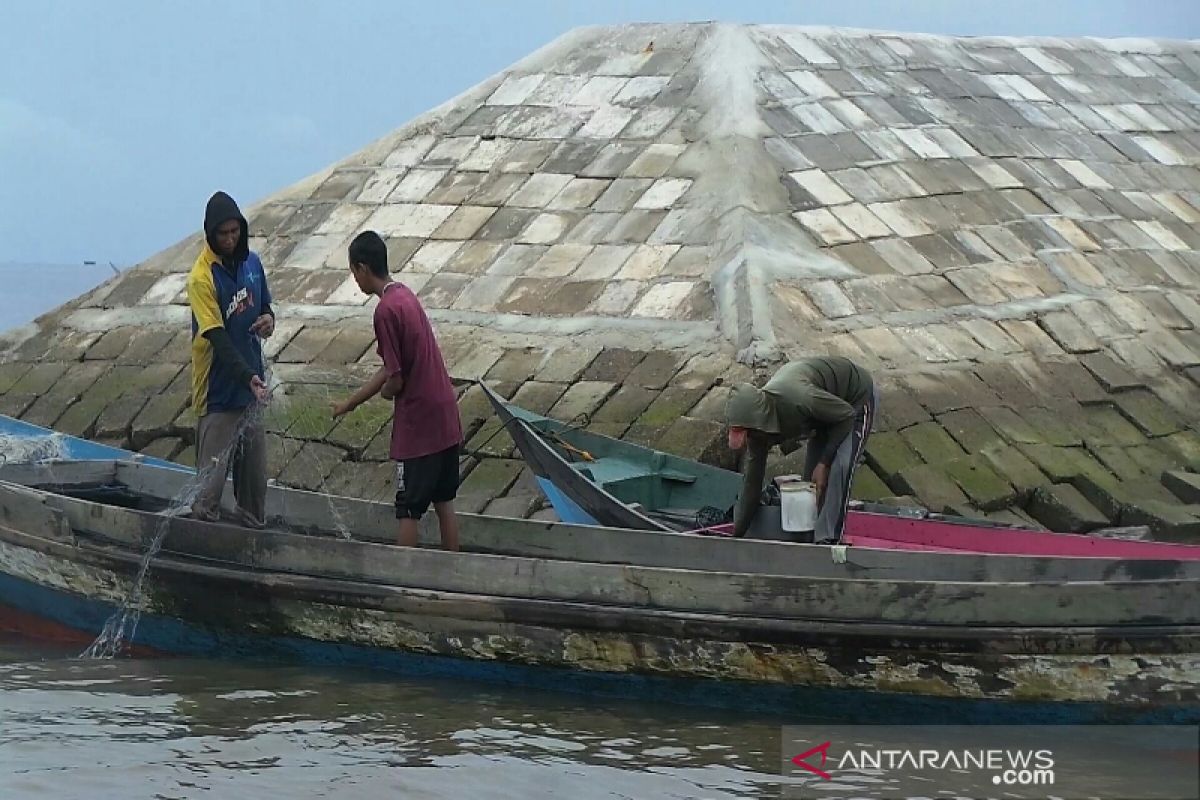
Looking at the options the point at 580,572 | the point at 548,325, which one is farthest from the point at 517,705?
the point at 548,325

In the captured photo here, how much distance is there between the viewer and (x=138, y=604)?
34.0 feet

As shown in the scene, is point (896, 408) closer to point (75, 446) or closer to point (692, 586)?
point (692, 586)

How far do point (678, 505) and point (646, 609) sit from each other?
259 centimetres

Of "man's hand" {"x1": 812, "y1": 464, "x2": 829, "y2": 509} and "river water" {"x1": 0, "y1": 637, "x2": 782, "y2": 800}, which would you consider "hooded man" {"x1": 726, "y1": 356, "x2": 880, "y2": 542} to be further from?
"river water" {"x1": 0, "y1": 637, "x2": 782, "y2": 800}

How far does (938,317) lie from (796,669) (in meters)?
6.55

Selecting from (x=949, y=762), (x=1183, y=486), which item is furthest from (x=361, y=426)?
(x=949, y=762)

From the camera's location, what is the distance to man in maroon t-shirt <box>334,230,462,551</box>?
9.47 metres

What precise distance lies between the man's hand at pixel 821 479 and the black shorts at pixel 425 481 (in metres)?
1.89

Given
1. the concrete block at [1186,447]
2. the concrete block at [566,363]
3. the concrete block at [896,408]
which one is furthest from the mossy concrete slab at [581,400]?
the concrete block at [1186,447]

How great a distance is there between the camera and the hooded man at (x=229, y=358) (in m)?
9.74

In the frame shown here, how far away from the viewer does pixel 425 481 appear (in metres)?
9.70

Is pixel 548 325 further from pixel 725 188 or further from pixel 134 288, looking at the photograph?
pixel 134 288

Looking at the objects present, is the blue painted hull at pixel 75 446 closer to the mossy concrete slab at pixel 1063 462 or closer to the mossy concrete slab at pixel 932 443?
the mossy concrete slab at pixel 932 443

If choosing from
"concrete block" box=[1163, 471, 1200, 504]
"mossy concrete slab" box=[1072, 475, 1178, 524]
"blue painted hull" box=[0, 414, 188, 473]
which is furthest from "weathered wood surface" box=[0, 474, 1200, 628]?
"concrete block" box=[1163, 471, 1200, 504]
